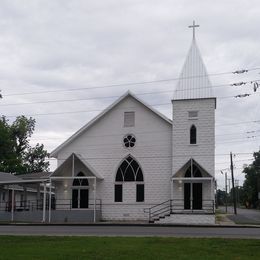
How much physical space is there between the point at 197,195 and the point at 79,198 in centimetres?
911

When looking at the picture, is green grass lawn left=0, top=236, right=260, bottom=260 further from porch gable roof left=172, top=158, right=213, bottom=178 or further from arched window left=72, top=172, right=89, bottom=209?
arched window left=72, top=172, right=89, bottom=209

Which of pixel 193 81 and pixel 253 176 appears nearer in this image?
pixel 193 81

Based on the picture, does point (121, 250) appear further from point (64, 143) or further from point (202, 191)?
point (64, 143)

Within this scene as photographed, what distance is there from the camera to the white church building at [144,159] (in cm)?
3897

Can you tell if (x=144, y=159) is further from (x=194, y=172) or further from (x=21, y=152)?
(x=21, y=152)

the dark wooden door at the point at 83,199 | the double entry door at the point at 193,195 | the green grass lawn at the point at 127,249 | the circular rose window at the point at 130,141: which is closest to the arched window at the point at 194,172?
the double entry door at the point at 193,195

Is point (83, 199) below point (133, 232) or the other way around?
the other way around

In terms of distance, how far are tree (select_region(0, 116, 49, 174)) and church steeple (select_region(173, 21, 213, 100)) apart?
27.4m

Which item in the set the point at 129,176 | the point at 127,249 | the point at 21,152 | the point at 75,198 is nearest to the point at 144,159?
the point at 129,176

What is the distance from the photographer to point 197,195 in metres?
38.9

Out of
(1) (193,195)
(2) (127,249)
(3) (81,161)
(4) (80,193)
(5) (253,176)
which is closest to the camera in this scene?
(2) (127,249)

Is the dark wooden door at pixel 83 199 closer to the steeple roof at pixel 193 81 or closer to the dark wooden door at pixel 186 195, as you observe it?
the dark wooden door at pixel 186 195

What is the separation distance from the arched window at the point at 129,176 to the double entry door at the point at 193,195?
3401mm

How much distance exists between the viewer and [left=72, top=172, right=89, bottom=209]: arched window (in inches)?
1628
